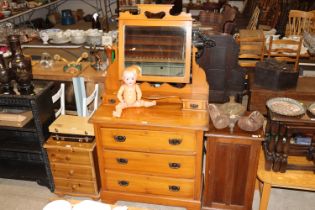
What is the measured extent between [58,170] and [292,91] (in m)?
2.55

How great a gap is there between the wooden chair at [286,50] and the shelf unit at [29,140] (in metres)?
2.76

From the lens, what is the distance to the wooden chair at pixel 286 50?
4012 mm

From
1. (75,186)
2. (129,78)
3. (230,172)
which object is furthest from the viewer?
(75,186)

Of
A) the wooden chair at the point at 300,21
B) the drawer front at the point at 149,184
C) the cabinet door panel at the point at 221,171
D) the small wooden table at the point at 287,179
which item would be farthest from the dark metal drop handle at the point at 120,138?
the wooden chair at the point at 300,21

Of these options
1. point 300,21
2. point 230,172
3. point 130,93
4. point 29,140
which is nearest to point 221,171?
point 230,172

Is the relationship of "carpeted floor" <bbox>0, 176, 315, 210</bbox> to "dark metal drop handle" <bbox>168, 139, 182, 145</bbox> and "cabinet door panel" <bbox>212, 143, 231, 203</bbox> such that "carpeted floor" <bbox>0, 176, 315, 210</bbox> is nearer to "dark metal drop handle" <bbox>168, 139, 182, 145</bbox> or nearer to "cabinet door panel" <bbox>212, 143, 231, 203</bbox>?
"cabinet door panel" <bbox>212, 143, 231, 203</bbox>

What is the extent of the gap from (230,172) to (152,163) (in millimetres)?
590

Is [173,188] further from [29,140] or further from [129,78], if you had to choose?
[29,140]

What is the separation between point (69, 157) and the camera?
8.90 ft

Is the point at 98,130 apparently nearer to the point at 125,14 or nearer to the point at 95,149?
the point at 95,149

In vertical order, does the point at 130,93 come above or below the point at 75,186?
above

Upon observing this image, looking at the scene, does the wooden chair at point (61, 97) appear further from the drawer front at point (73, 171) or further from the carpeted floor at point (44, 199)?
the carpeted floor at point (44, 199)

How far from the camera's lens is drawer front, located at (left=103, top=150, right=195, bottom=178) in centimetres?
246

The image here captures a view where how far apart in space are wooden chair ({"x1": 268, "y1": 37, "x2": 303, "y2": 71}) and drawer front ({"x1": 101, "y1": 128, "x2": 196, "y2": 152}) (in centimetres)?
228
